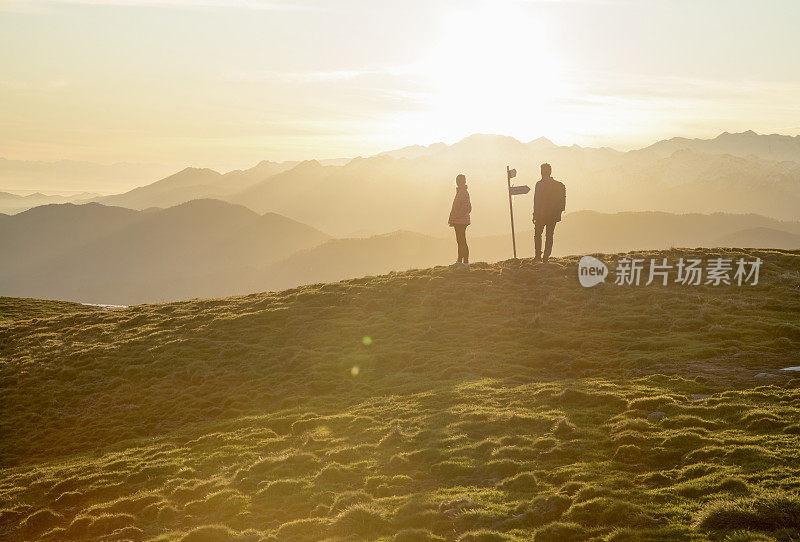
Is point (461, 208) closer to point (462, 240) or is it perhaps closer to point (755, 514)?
point (462, 240)

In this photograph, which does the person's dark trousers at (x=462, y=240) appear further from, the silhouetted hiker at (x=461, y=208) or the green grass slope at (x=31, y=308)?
the green grass slope at (x=31, y=308)

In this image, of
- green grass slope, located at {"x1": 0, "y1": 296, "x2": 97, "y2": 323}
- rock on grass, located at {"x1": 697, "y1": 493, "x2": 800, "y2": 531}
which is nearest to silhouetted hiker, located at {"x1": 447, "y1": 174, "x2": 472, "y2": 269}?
rock on grass, located at {"x1": 697, "y1": 493, "x2": 800, "y2": 531}

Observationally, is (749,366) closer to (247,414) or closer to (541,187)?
(541,187)

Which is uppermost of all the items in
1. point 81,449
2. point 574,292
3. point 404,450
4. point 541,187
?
point 541,187

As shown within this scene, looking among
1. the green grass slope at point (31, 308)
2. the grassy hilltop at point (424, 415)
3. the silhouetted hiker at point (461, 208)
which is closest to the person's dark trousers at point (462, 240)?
the silhouetted hiker at point (461, 208)

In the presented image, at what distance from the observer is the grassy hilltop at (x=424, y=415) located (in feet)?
34.5

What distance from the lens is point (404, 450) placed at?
14.3 m

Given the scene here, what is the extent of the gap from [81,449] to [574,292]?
2215 cm

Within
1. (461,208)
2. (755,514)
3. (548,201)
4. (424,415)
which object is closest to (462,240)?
(461,208)

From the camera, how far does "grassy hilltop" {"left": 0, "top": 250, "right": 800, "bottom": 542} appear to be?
10.5 metres

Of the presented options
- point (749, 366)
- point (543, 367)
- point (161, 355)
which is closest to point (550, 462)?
point (543, 367)

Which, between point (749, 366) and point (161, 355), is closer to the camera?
point (749, 366)

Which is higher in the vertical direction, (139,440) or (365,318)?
(365,318)

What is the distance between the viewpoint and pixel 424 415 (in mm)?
16641
